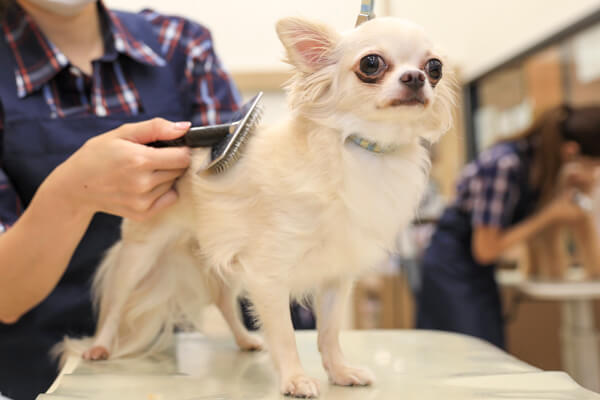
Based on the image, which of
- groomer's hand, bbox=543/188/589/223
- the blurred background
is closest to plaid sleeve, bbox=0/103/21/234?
the blurred background

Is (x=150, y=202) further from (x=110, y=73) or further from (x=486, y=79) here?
(x=486, y=79)

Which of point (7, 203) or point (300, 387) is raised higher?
point (7, 203)

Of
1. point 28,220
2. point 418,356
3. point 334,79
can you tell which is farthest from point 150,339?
point 334,79

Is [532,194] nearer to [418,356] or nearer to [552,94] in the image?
[552,94]

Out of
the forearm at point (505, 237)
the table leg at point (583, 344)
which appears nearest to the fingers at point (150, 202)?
the forearm at point (505, 237)

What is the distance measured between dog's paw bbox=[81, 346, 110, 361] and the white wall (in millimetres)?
1846

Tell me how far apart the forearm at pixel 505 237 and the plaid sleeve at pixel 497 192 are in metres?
0.04

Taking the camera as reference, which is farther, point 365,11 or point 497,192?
point 497,192

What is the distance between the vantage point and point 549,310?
3.05m

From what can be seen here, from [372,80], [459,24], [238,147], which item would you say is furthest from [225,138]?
[459,24]

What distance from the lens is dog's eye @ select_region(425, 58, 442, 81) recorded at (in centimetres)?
74

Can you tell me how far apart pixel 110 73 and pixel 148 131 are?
16.2 inches

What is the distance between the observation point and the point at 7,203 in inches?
40.6

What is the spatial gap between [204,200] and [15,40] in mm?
594
